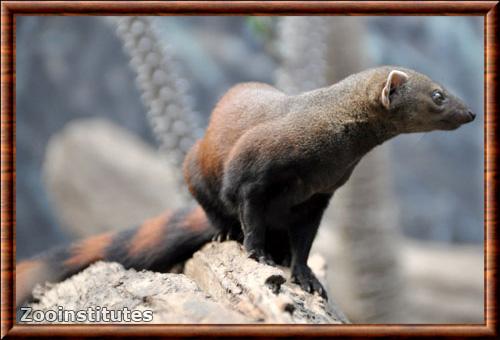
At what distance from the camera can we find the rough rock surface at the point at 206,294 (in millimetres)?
3307

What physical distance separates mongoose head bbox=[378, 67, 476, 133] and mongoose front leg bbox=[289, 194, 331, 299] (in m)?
0.73

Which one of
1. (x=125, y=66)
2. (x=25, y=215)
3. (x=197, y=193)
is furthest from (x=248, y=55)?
(x=197, y=193)

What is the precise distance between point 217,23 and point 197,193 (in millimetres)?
10520

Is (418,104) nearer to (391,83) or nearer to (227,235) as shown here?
(391,83)

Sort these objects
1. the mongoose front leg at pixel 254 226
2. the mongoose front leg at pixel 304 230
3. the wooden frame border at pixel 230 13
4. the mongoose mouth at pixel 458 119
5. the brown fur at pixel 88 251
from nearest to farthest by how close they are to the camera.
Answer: the wooden frame border at pixel 230 13 < the mongoose mouth at pixel 458 119 < the mongoose front leg at pixel 254 226 < the mongoose front leg at pixel 304 230 < the brown fur at pixel 88 251

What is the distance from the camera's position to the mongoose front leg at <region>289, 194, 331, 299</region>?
4340 millimetres

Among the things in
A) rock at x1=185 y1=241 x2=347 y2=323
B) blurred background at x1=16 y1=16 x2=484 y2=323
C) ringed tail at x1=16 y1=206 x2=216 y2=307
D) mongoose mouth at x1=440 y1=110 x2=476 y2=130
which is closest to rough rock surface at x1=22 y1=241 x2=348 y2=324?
rock at x1=185 y1=241 x2=347 y2=323

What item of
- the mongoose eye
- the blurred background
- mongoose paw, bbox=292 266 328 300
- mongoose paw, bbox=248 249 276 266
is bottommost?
mongoose paw, bbox=292 266 328 300

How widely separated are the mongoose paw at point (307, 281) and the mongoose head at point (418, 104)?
1.10 metres

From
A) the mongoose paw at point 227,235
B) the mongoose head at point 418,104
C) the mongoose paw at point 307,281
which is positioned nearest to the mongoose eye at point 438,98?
the mongoose head at point 418,104

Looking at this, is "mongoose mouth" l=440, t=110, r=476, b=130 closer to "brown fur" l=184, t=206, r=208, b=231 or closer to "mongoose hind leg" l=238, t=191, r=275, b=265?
"mongoose hind leg" l=238, t=191, r=275, b=265

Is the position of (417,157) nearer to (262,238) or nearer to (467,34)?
(467,34)

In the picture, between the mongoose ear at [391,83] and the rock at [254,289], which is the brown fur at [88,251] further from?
the mongoose ear at [391,83]

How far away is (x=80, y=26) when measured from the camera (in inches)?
533
